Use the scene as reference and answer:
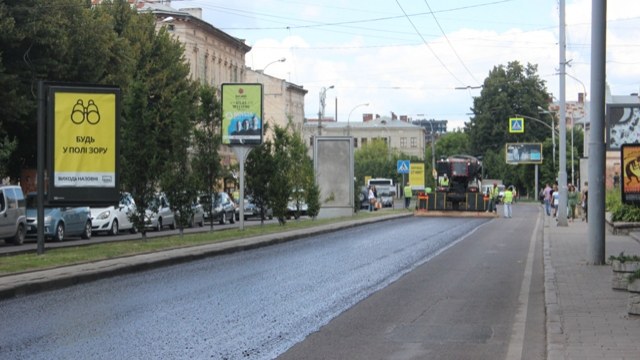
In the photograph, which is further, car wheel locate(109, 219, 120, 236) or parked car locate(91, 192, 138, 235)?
car wheel locate(109, 219, 120, 236)

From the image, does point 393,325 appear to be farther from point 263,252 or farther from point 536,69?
point 536,69

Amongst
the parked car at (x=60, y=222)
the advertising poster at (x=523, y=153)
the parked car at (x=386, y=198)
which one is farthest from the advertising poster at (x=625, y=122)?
the advertising poster at (x=523, y=153)

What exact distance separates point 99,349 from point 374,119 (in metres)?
173

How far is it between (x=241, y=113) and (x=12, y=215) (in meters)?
8.35

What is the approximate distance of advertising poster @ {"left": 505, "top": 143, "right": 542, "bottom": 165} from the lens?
315ft

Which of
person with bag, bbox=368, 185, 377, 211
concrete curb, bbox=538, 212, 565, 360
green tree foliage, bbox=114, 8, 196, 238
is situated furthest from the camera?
person with bag, bbox=368, 185, 377, 211

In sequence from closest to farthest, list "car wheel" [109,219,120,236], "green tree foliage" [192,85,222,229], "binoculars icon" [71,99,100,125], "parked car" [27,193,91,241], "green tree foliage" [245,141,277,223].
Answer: "binoculars icon" [71,99,100,125], "parked car" [27,193,91,241], "green tree foliage" [192,85,222,229], "green tree foliage" [245,141,277,223], "car wheel" [109,219,120,236]

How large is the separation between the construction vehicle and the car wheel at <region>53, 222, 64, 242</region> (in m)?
25.4

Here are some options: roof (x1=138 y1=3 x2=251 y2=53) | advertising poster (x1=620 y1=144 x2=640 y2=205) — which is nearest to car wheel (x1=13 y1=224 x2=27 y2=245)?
advertising poster (x1=620 y1=144 x2=640 y2=205)

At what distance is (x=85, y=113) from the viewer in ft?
70.7

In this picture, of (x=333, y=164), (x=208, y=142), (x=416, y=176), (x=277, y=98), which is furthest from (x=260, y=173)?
(x=277, y=98)

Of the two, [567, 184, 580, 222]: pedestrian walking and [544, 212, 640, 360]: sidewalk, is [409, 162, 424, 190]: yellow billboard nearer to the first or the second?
[567, 184, 580, 222]: pedestrian walking

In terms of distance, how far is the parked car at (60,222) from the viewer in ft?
99.5

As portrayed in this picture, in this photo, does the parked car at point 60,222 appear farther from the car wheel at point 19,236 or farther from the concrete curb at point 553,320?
the concrete curb at point 553,320
